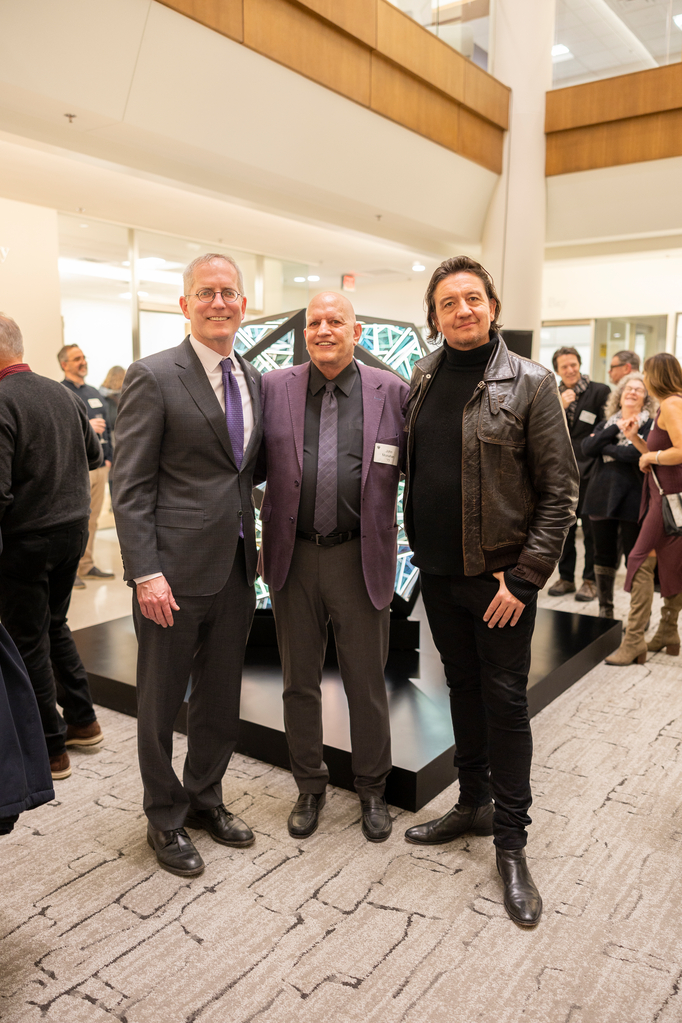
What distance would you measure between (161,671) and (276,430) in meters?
0.83

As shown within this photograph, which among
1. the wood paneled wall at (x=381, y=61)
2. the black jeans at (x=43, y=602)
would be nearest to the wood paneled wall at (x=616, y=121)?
the wood paneled wall at (x=381, y=61)

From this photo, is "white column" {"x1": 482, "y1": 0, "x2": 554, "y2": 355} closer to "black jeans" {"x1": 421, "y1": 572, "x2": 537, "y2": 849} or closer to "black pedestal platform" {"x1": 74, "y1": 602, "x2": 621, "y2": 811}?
"black pedestal platform" {"x1": 74, "y1": 602, "x2": 621, "y2": 811}

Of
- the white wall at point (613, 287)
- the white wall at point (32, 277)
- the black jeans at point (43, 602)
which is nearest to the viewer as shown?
the black jeans at point (43, 602)

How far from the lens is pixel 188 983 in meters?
1.89

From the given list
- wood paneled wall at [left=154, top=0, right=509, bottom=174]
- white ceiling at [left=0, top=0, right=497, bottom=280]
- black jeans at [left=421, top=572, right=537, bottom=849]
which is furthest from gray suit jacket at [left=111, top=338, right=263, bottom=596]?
wood paneled wall at [left=154, top=0, right=509, bottom=174]

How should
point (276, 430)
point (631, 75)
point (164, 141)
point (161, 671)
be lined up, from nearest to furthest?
point (161, 671) < point (276, 430) < point (164, 141) < point (631, 75)

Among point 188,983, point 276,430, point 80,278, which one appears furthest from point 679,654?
point 80,278

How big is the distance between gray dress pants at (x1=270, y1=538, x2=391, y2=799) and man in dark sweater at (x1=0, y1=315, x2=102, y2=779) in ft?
2.93

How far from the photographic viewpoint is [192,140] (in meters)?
4.51

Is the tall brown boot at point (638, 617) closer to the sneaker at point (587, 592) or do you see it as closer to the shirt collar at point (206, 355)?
the sneaker at point (587, 592)

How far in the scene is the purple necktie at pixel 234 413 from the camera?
2.34 metres

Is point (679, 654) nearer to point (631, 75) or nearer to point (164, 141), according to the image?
point (164, 141)

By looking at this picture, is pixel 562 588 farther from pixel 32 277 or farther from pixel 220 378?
pixel 32 277

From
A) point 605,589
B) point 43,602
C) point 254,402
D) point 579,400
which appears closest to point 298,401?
point 254,402
